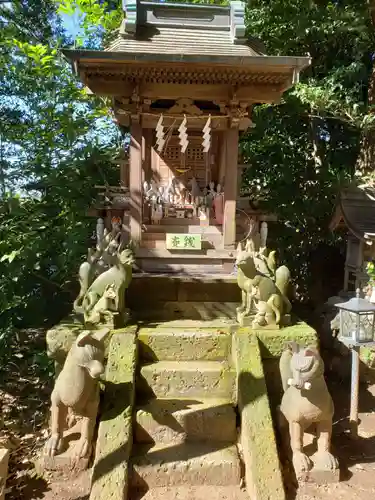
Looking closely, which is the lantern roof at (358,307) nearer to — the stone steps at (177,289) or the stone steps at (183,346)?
the stone steps at (183,346)

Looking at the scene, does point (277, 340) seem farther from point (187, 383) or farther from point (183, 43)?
point (183, 43)

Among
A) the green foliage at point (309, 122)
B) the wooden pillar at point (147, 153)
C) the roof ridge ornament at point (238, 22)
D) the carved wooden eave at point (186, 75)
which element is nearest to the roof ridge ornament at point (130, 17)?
the carved wooden eave at point (186, 75)

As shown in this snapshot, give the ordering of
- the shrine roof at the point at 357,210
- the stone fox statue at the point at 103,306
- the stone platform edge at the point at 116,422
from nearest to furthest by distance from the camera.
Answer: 1. the stone platform edge at the point at 116,422
2. the stone fox statue at the point at 103,306
3. the shrine roof at the point at 357,210

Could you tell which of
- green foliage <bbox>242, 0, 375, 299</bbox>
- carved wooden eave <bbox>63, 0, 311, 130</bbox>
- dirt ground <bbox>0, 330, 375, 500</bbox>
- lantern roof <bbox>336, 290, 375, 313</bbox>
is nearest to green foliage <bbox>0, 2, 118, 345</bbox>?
dirt ground <bbox>0, 330, 375, 500</bbox>

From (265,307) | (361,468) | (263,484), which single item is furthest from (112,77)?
(361,468)

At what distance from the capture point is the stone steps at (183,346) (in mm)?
5191

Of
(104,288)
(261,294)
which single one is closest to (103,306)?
A: (104,288)

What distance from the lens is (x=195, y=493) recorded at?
410 centimetres

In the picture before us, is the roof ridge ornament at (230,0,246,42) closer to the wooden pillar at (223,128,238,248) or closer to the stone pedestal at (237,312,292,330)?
the wooden pillar at (223,128,238,248)

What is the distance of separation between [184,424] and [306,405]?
1.38 meters

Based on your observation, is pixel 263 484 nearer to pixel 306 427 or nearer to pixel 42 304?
pixel 306 427

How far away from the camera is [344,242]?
10883mm

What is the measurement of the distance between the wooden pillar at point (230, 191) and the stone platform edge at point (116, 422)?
2.61 metres

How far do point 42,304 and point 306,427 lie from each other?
5086mm
